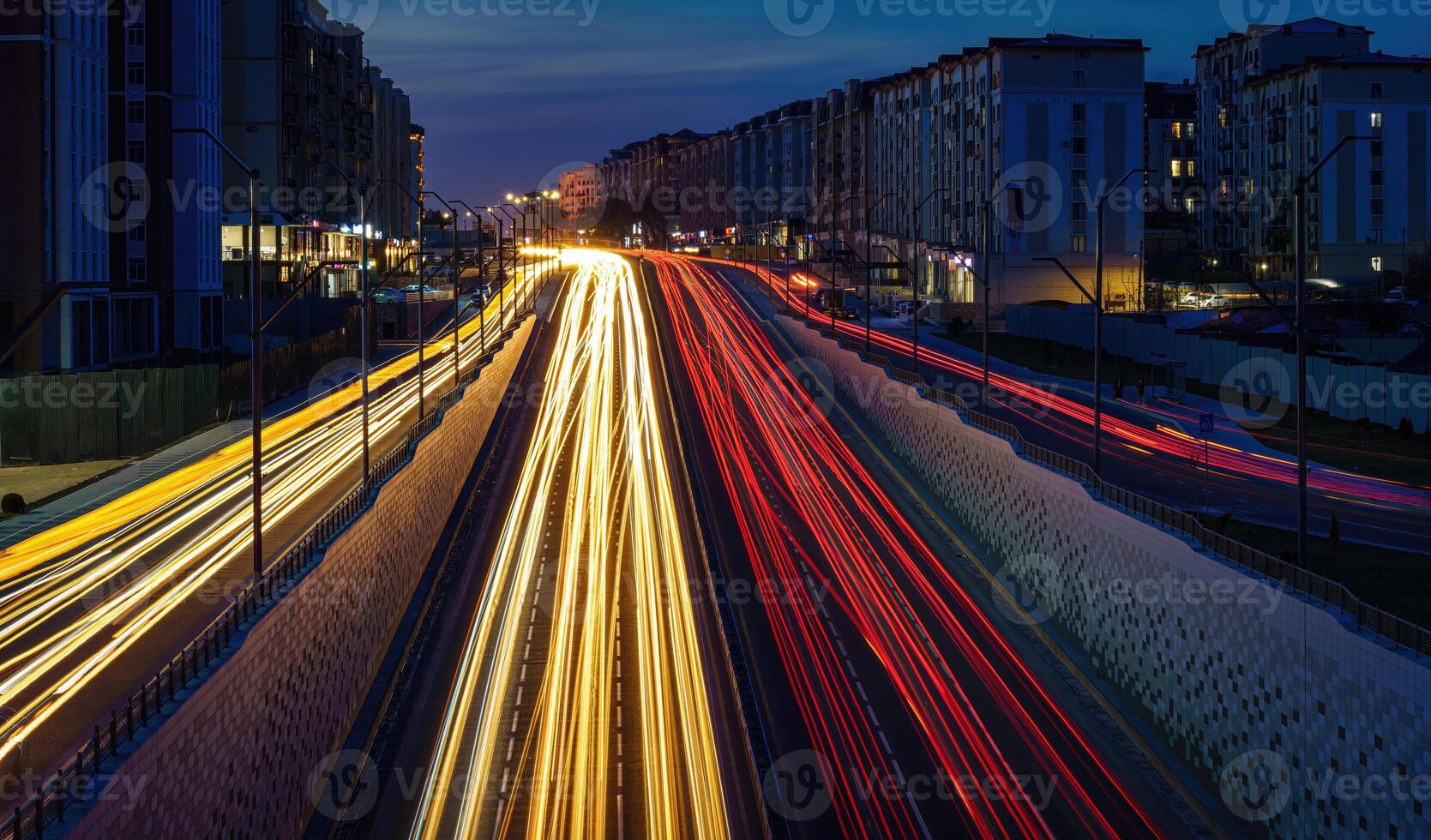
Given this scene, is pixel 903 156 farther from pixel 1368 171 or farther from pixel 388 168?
pixel 388 168

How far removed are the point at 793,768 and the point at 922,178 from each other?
392ft

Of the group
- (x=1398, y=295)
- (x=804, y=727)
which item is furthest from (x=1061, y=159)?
(x=804, y=727)

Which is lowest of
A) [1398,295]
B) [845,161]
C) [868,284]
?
[868,284]

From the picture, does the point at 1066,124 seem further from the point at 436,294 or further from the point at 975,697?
the point at 975,697

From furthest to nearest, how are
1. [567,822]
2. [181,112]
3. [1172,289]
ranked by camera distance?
[1172,289]
[181,112]
[567,822]

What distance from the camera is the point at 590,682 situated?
30141 mm

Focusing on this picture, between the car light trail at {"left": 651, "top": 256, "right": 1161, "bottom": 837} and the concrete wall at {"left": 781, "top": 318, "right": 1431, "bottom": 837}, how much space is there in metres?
1.72

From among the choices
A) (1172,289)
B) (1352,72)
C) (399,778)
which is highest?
(1352,72)

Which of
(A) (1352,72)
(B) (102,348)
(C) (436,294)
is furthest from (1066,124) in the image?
(B) (102,348)

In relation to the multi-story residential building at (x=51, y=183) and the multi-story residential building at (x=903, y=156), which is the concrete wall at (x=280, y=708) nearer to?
the multi-story residential building at (x=51, y=183)

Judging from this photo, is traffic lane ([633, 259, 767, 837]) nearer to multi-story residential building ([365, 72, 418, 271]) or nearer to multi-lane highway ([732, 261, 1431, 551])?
multi-lane highway ([732, 261, 1431, 551])

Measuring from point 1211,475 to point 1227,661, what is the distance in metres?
25.8

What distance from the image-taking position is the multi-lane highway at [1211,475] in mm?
40500

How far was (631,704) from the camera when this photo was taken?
94.0 ft
